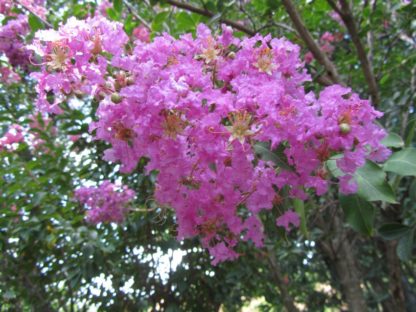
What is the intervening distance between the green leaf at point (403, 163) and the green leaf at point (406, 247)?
1.68 feet

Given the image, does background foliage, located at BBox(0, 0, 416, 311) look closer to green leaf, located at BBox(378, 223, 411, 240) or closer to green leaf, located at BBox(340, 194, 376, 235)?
green leaf, located at BBox(378, 223, 411, 240)

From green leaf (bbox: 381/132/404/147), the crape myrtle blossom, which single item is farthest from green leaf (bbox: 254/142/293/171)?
green leaf (bbox: 381/132/404/147)

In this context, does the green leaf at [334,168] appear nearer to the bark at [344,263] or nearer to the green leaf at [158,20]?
the green leaf at [158,20]

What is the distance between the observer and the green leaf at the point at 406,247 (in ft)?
4.74

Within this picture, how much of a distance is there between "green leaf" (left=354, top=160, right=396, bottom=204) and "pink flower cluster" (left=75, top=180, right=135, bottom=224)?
1.49m

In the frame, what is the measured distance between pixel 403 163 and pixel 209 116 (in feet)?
1.72

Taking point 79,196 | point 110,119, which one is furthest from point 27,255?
point 110,119

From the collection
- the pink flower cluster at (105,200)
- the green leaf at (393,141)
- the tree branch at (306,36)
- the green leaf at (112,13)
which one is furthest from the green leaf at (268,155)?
the pink flower cluster at (105,200)

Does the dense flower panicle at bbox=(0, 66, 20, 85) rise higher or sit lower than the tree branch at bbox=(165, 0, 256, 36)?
higher

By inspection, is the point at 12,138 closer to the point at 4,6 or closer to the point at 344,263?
the point at 4,6

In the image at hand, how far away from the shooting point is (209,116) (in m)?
0.84

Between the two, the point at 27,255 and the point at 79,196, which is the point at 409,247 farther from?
the point at 27,255

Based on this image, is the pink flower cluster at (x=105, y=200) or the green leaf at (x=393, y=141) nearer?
the green leaf at (x=393, y=141)

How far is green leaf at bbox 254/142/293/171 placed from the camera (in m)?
0.86
